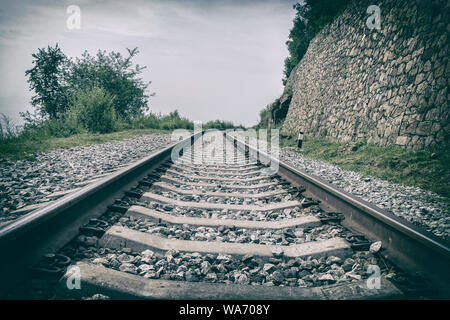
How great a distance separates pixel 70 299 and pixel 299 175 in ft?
9.97

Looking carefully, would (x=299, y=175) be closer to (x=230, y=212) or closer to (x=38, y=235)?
(x=230, y=212)

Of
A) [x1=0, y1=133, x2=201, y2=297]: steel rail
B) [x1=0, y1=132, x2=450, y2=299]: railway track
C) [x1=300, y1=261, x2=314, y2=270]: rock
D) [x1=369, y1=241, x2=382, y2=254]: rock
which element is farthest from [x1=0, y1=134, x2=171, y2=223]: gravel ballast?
[x1=369, y1=241, x2=382, y2=254]: rock

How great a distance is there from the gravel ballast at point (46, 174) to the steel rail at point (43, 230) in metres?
0.66

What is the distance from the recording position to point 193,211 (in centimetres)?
262

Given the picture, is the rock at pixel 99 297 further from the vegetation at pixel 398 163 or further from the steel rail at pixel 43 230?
the vegetation at pixel 398 163

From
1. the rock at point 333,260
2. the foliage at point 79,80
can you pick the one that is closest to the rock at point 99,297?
the rock at point 333,260

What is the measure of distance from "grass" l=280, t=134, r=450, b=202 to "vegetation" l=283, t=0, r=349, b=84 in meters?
9.66

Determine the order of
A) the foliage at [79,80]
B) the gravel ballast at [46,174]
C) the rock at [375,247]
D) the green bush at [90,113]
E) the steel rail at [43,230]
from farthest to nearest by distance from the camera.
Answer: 1. the foliage at [79,80]
2. the green bush at [90,113]
3. the gravel ballast at [46,174]
4. the rock at [375,247]
5. the steel rail at [43,230]

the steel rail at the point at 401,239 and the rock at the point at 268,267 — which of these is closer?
the steel rail at the point at 401,239

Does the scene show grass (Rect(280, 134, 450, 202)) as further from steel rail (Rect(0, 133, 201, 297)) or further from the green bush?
the green bush

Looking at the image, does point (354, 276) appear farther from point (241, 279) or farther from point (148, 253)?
point (148, 253)

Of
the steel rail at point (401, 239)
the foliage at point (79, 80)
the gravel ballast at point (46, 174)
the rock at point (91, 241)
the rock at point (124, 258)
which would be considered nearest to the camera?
the steel rail at point (401, 239)

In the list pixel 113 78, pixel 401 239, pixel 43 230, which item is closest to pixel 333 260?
pixel 401 239

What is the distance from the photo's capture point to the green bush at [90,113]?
10234 mm
